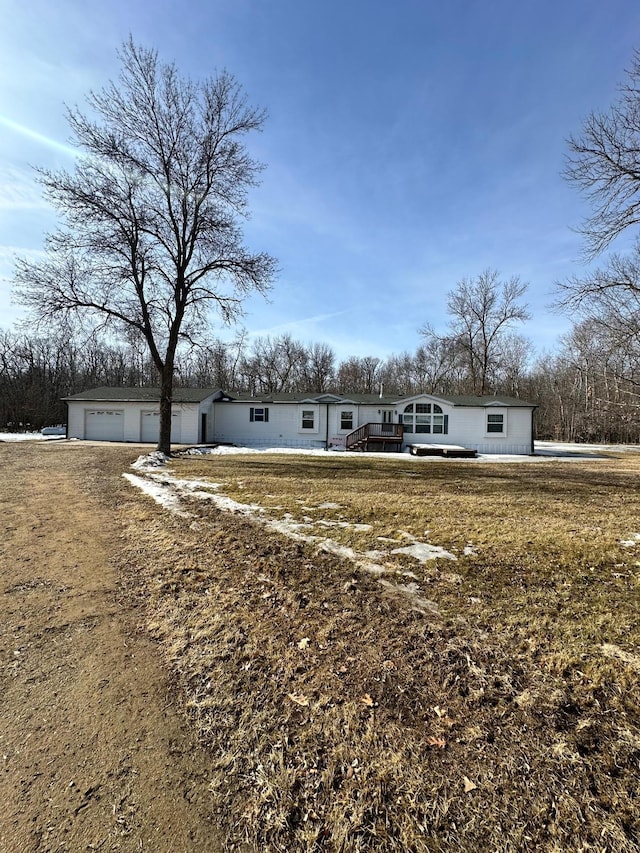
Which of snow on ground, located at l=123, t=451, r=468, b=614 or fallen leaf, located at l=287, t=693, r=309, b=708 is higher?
snow on ground, located at l=123, t=451, r=468, b=614

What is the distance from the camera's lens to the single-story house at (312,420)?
77.5 ft

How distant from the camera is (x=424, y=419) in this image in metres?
24.1

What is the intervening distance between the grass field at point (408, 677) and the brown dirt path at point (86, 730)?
0.60 ft

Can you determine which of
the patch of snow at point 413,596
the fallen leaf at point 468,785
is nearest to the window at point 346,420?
the patch of snow at point 413,596

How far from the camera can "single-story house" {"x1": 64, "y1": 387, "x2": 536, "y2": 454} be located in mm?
23609

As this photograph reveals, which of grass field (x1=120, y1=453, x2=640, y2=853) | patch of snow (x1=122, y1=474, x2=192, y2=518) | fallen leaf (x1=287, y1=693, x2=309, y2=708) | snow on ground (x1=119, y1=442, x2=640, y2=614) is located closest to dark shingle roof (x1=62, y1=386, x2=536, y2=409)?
patch of snow (x1=122, y1=474, x2=192, y2=518)

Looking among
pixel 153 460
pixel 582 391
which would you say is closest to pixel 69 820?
pixel 153 460

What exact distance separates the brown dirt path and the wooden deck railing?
1900 cm

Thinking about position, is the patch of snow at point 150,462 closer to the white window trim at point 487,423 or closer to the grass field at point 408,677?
the grass field at point 408,677

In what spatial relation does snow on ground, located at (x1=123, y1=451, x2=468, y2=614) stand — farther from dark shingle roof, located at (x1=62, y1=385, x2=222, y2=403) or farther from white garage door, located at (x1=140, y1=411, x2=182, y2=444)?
white garage door, located at (x1=140, y1=411, x2=182, y2=444)

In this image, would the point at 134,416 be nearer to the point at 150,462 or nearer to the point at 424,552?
the point at 150,462

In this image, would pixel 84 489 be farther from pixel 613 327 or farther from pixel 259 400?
pixel 259 400

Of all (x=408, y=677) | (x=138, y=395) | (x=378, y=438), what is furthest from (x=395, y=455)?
(x=408, y=677)

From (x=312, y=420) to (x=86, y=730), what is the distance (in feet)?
74.8
